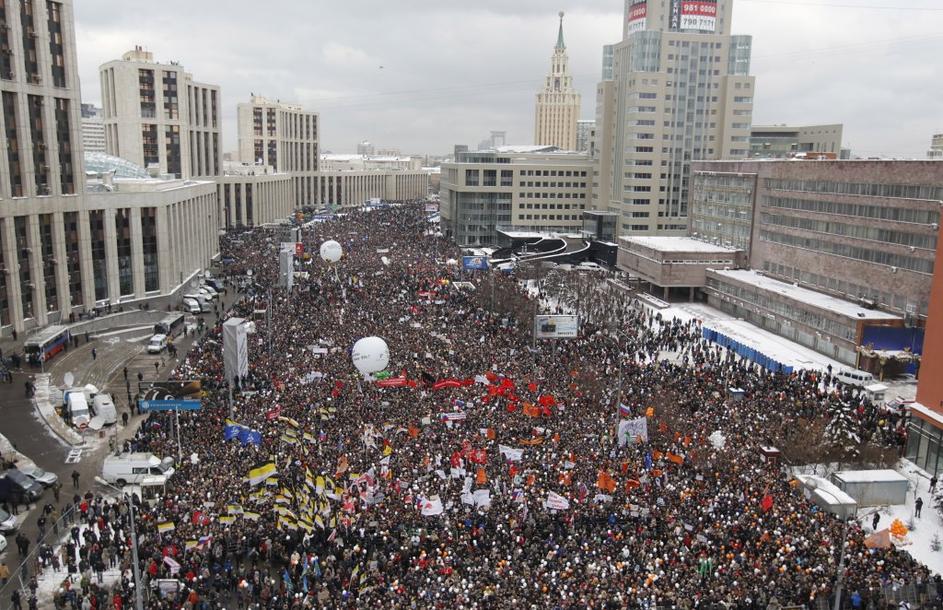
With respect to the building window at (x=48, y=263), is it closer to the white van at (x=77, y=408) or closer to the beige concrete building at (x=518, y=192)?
the white van at (x=77, y=408)

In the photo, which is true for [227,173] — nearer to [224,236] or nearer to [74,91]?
[224,236]

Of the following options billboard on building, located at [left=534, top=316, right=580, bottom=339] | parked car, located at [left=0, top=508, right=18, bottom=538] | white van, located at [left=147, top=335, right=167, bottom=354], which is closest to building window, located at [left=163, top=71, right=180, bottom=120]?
white van, located at [left=147, top=335, right=167, bottom=354]

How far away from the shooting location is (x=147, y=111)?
91375 millimetres

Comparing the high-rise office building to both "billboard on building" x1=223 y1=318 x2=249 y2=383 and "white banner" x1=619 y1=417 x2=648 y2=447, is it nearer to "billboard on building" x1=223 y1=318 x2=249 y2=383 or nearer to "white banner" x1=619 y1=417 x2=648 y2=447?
"white banner" x1=619 y1=417 x2=648 y2=447

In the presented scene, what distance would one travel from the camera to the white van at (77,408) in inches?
1267

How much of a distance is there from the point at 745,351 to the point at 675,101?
50.2m

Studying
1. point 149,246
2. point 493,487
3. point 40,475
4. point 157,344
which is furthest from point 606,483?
point 149,246

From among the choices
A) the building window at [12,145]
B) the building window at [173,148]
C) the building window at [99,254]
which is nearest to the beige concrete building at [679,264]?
the building window at [99,254]

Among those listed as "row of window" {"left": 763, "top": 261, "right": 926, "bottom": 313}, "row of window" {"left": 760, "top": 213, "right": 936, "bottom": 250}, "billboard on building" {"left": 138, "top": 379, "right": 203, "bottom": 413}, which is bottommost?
"billboard on building" {"left": 138, "top": 379, "right": 203, "bottom": 413}

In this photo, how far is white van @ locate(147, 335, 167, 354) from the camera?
4419 cm

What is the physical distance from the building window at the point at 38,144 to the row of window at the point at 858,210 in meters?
54.1

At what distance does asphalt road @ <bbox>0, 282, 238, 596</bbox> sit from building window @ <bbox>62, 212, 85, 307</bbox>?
526cm

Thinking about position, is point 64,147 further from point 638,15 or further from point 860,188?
point 638,15

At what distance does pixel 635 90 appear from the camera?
8550 cm
